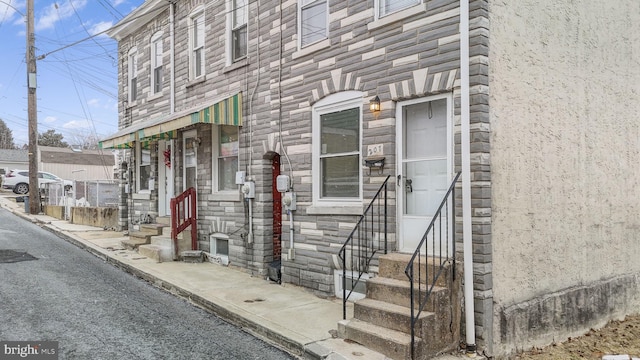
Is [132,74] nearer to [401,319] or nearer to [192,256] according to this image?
[192,256]

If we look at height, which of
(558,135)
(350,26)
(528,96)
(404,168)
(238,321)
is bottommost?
(238,321)

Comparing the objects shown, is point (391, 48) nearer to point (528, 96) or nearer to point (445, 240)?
point (528, 96)

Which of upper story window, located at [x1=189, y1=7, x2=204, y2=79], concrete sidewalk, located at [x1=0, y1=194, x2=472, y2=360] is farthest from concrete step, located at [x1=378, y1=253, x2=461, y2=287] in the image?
upper story window, located at [x1=189, y1=7, x2=204, y2=79]

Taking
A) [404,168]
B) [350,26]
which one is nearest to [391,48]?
[350,26]

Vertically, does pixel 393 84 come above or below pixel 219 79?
below

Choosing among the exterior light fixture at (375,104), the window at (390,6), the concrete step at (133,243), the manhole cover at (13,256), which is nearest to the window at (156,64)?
the concrete step at (133,243)

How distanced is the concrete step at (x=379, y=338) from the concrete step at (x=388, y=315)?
0.05 metres

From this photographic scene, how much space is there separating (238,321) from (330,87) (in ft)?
11.7

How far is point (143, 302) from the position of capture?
6570 millimetres

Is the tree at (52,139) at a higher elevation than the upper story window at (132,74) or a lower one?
higher

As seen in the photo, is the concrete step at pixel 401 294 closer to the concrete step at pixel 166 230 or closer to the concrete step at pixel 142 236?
the concrete step at pixel 166 230

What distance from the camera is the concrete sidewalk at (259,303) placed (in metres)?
4.73

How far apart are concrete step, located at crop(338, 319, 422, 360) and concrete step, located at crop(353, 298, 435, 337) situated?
5 centimetres

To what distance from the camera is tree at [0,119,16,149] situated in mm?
59750
